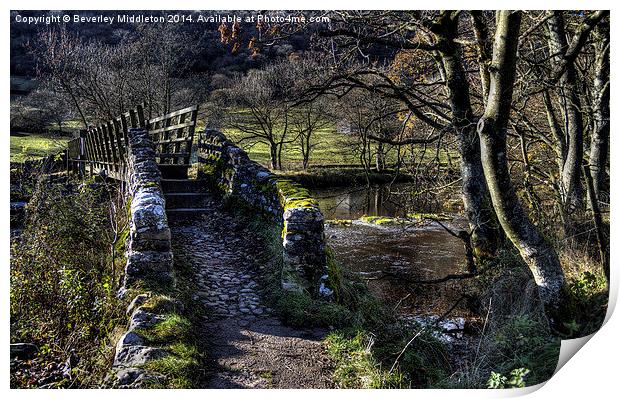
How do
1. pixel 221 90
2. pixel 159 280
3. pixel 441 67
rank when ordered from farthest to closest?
pixel 221 90
pixel 441 67
pixel 159 280

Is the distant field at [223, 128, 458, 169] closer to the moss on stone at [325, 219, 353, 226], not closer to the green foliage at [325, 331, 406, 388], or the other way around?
the moss on stone at [325, 219, 353, 226]

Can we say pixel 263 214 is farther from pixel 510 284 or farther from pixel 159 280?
pixel 510 284

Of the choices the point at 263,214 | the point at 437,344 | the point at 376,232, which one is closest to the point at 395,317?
the point at 437,344

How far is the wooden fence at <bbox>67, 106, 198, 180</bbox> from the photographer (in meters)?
10.7

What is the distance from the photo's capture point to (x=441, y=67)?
8.13 m

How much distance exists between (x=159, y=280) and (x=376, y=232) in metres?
9.62

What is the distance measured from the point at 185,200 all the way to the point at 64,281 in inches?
151

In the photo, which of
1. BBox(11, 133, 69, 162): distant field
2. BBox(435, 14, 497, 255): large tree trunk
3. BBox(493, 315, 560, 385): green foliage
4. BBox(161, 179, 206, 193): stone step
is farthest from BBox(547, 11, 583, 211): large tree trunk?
BBox(11, 133, 69, 162): distant field

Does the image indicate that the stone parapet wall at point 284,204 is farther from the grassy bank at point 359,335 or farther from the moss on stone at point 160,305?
the moss on stone at point 160,305

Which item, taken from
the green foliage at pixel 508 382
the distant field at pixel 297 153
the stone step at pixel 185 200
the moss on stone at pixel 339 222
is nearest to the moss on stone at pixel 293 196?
the stone step at pixel 185 200

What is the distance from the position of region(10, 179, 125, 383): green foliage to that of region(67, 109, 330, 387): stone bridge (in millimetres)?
449

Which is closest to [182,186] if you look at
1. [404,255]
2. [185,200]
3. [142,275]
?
[185,200]

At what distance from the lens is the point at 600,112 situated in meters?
6.72

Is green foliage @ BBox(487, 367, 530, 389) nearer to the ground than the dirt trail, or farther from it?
nearer to the ground
